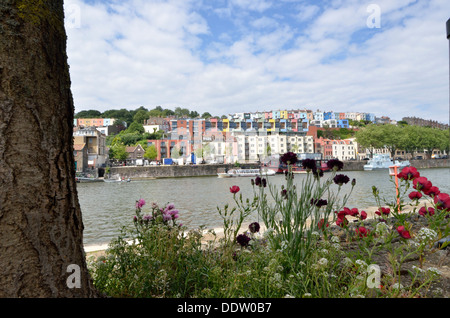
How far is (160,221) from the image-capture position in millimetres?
2676

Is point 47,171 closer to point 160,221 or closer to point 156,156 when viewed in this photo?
point 160,221

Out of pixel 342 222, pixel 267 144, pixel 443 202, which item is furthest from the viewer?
pixel 267 144

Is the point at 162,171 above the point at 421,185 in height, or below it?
below

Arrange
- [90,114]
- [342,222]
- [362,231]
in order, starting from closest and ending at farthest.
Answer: [362,231], [342,222], [90,114]

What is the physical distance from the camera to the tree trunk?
4.01ft

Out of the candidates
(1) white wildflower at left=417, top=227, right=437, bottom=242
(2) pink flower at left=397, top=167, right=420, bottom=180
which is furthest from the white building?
(1) white wildflower at left=417, top=227, right=437, bottom=242

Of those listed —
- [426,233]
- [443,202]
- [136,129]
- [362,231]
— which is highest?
[136,129]

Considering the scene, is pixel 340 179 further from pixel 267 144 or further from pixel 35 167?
pixel 267 144

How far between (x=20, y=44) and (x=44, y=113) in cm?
30

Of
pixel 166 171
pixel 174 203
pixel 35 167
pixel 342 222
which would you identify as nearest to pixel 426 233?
pixel 342 222

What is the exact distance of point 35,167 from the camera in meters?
1.26

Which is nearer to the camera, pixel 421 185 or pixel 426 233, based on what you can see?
pixel 426 233

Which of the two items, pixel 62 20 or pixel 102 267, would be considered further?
pixel 102 267
